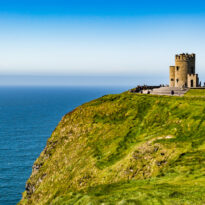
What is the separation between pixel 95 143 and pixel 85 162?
3938 millimetres

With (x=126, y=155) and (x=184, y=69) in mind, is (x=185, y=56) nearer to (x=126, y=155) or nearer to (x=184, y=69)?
(x=184, y=69)

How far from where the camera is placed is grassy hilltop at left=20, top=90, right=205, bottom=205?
21.0 m

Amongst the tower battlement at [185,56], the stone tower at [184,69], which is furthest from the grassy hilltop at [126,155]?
the tower battlement at [185,56]

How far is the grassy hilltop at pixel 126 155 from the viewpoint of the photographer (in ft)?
68.8

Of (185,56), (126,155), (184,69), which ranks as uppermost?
(185,56)

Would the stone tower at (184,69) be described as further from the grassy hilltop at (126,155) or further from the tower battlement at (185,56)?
the grassy hilltop at (126,155)

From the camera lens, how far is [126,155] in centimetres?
3161

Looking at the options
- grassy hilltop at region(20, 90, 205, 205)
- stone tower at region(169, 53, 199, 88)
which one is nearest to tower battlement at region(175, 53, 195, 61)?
stone tower at region(169, 53, 199, 88)

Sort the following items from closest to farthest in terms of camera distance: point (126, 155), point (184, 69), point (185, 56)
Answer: point (126, 155)
point (185, 56)
point (184, 69)

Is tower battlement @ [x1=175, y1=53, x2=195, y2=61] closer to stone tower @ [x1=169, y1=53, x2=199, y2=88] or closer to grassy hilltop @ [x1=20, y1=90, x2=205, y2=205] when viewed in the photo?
stone tower @ [x1=169, y1=53, x2=199, y2=88]

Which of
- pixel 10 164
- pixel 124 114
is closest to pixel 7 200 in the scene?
pixel 10 164

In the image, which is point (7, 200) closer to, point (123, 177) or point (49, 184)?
point (49, 184)

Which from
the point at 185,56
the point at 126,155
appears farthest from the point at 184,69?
the point at 126,155

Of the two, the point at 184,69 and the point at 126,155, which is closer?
the point at 126,155
